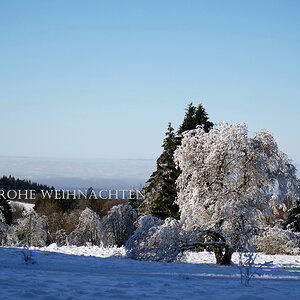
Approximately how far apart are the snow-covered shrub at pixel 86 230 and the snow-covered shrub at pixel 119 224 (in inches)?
225

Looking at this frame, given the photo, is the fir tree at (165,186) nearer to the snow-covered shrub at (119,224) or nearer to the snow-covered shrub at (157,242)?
the snow-covered shrub at (157,242)

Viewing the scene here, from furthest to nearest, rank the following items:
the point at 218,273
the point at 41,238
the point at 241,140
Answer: the point at 41,238, the point at 241,140, the point at 218,273

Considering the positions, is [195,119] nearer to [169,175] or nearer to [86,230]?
[169,175]

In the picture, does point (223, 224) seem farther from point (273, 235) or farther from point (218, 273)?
point (218, 273)

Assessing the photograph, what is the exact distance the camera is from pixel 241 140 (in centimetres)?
1805

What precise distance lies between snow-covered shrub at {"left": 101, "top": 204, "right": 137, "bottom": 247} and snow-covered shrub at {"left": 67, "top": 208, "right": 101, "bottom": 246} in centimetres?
571

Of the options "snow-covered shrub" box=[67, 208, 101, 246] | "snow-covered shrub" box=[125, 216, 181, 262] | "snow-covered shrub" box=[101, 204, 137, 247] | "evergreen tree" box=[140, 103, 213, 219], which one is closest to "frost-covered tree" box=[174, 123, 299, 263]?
"snow-covered shrub" box=[125, 216, 181, 262]

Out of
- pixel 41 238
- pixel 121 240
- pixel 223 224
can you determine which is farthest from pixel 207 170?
pixel 41 238

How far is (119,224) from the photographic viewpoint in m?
48.6

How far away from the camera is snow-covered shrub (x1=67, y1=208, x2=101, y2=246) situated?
56075 mm

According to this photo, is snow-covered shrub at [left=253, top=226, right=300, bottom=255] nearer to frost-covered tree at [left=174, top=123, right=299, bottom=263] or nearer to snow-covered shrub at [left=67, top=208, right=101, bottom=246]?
frost-covered tree at [left=174, top=123, right=299, bottom=263]

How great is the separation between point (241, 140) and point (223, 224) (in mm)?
3530

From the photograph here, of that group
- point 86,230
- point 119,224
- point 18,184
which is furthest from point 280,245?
point 18,184

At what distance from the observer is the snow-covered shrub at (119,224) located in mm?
48344
